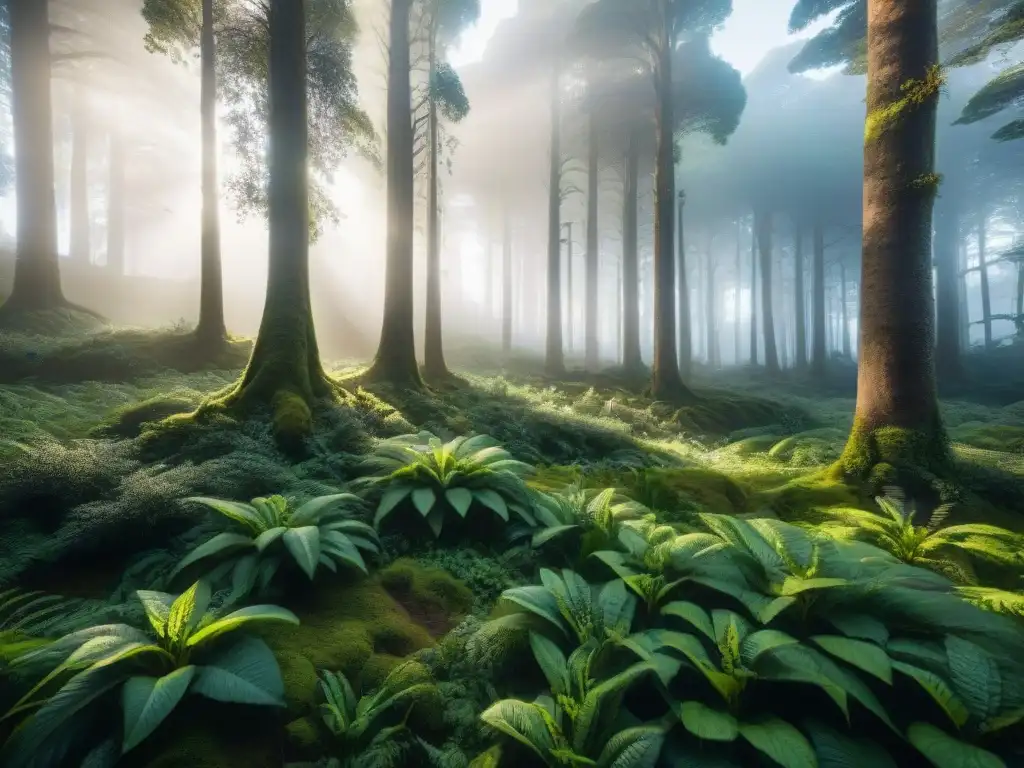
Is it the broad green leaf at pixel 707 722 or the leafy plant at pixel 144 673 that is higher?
the leafy plant at pixel 144 673

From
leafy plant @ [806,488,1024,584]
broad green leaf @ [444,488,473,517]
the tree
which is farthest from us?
the tree

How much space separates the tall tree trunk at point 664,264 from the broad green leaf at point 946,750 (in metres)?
12.2

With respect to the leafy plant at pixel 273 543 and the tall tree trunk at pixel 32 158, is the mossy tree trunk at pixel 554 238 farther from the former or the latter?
the leafy plant at pixel 273 543

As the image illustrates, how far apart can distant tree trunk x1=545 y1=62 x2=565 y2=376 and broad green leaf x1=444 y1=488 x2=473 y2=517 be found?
56.0ft

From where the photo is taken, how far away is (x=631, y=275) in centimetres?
2097

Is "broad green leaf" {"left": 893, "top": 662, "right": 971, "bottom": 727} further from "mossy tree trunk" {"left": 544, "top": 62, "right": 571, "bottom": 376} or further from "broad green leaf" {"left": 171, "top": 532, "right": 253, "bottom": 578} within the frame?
"mossy tree trunk" {"left": 544, "top": 62, "right": 571, "bottom": 376}

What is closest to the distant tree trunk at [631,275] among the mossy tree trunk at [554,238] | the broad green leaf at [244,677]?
the mossy tree trunk at [554,238]

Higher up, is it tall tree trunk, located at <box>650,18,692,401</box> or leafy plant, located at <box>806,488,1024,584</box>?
tall tree trunk, located at <box>650,18,692,401</box>

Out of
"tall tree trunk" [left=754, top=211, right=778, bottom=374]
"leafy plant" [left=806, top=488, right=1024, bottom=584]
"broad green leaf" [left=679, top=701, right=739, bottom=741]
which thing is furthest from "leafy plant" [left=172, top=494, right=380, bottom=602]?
"tall tree trunk" [left=754, top=211, right=778, bottom=374]

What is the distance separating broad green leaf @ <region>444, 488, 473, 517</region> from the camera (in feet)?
13.1

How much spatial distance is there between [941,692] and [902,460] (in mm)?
3717

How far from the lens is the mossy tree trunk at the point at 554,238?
21.4m

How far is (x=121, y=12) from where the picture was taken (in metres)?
15.0

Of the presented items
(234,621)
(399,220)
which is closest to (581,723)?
(234,621)
